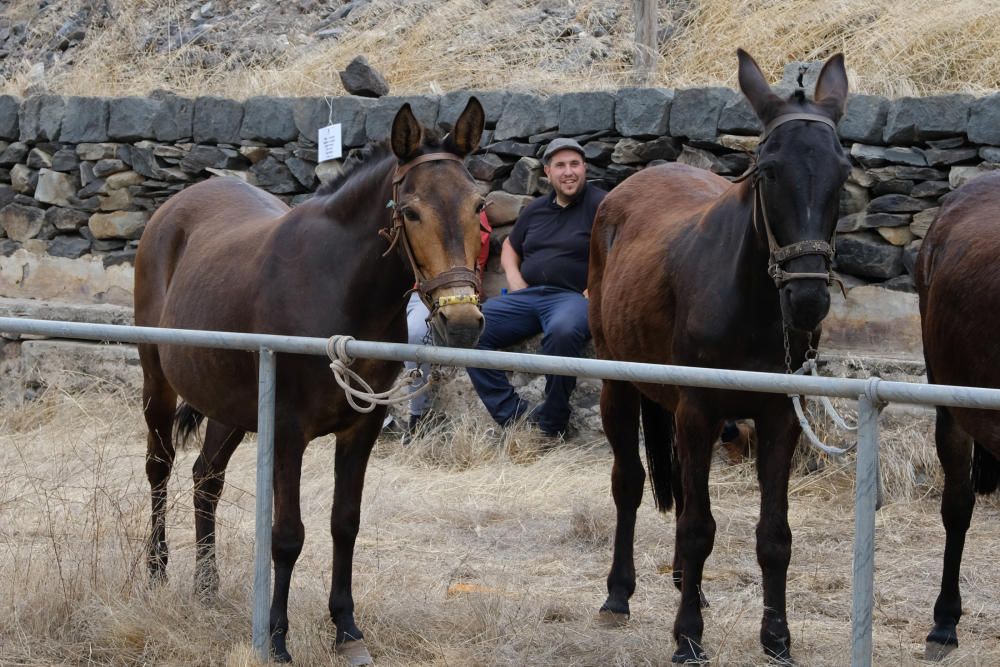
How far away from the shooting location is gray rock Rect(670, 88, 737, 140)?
23.8ft

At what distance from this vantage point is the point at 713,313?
13.4 ft

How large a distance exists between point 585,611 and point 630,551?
0.33 m

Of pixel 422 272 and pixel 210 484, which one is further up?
pixel 422 272

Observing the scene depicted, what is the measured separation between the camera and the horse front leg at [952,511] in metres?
4.43

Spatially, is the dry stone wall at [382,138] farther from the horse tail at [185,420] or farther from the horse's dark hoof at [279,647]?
the horse's dark hoof at [279,647]

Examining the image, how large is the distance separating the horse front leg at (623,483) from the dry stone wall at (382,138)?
175cm

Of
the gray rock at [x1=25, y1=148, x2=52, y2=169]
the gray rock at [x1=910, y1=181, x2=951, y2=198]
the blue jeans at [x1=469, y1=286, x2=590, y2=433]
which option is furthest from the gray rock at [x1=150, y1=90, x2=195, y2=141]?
the gray rock at [x1=910, y1=181, x2=951, y2=198]

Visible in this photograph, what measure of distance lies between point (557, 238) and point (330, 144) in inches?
80.6

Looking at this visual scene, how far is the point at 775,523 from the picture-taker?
4.00 m

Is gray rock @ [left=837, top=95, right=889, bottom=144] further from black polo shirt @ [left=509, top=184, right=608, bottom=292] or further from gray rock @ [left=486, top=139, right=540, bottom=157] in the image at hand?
gray rock @ [left=486, top=139, right=540, bottom=157]

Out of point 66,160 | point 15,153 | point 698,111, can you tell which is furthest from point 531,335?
point 15,153

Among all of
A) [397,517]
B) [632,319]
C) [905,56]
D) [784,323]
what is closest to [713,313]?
[784,323]

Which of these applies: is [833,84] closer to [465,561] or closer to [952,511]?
[952,511]

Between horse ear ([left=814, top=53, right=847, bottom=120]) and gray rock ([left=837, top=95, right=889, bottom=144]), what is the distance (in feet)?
9.04
